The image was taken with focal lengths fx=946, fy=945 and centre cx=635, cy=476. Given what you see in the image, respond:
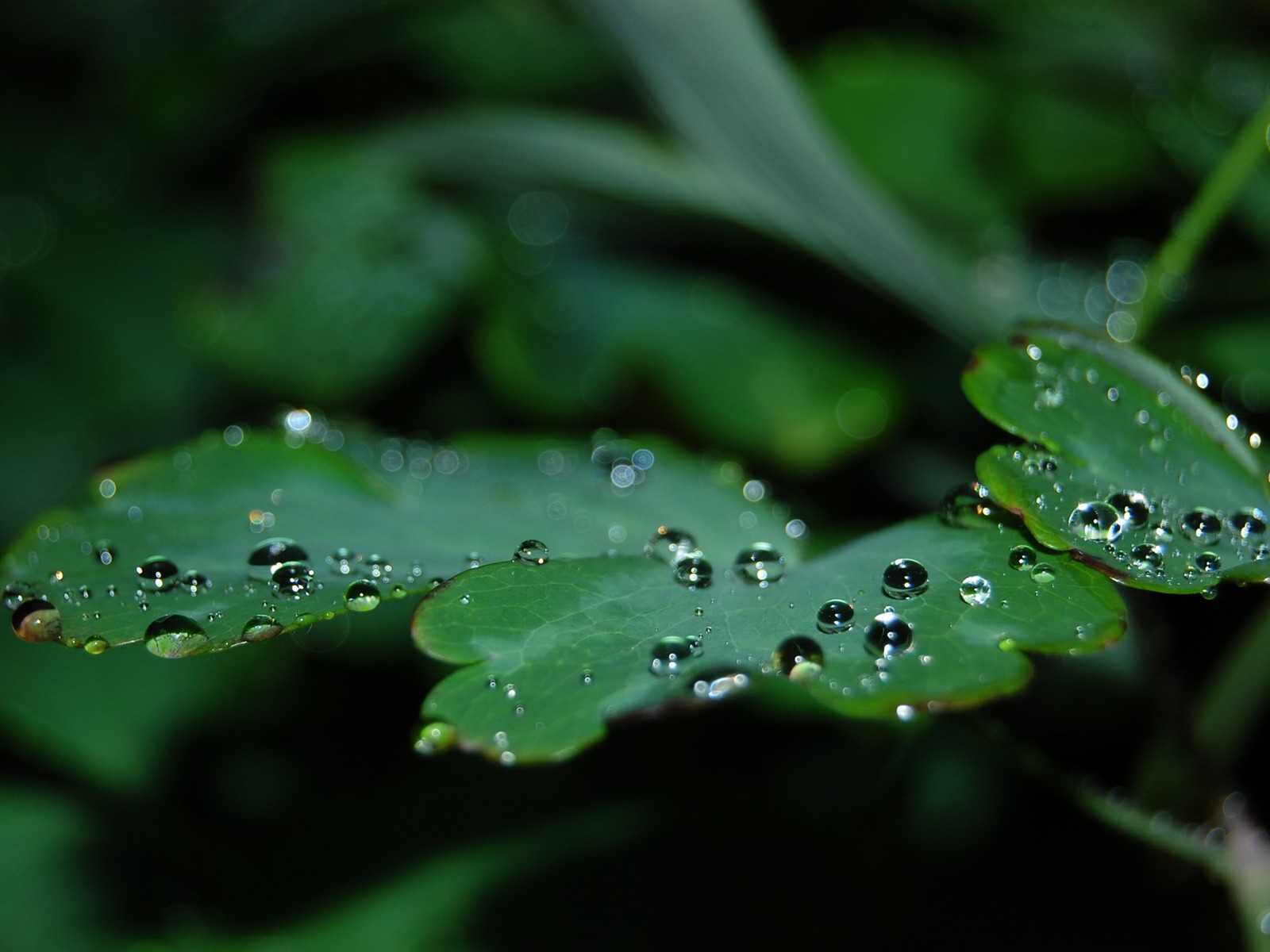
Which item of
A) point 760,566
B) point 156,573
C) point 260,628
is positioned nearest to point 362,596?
point 260,628

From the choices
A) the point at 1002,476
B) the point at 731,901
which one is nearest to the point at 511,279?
the point at 731,901

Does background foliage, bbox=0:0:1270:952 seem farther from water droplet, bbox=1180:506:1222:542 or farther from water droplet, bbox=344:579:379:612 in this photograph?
water droplet, bbox=344:579:379:612

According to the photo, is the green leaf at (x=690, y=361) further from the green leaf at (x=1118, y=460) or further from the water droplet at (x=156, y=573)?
the water droplet at (x=156, y=573)

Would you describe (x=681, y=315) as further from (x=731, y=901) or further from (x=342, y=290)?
(x=731, y=901)

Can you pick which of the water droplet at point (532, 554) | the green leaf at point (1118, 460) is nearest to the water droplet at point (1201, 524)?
the green leaf at point (1118, 460)

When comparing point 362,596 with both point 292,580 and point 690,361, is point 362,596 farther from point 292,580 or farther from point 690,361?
point 690,361

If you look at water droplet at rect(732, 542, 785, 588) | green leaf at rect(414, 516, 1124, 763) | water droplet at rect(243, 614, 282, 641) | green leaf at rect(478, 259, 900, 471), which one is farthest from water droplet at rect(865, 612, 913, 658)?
green leaf at rect(478, 259, 900, 471)
